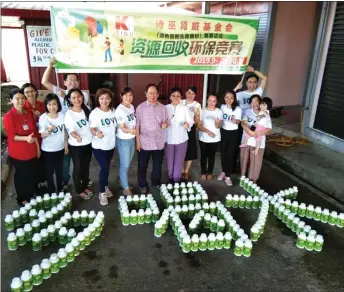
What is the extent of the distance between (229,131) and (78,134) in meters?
2.40

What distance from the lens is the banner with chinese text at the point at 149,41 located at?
4105 mm

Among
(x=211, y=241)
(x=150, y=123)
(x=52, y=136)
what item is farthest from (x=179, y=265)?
(x=52, y=136)

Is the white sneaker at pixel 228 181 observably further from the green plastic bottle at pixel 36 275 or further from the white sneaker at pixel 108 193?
the green plastic bottle at pixel 36 275

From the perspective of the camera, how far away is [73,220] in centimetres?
388

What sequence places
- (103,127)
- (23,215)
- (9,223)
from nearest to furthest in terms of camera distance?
(9,223)
(23,215)
(103,127)

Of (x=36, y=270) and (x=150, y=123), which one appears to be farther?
(x=150, y=123)

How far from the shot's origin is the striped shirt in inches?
171

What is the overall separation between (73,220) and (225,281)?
2.03 meters

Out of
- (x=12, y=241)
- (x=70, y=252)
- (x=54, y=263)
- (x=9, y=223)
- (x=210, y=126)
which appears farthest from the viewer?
(x=210, y=126)

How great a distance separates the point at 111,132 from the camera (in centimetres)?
425

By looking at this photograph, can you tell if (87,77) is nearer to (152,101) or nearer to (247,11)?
(152,101)

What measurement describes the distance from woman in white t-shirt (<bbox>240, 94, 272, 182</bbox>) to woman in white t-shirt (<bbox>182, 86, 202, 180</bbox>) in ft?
2.62

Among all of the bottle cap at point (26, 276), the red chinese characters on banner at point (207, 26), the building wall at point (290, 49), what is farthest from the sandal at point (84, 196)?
the building wall at point (290, 49)

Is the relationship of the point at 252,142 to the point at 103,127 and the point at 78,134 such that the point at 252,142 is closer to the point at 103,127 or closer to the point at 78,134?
the point at 103,127
